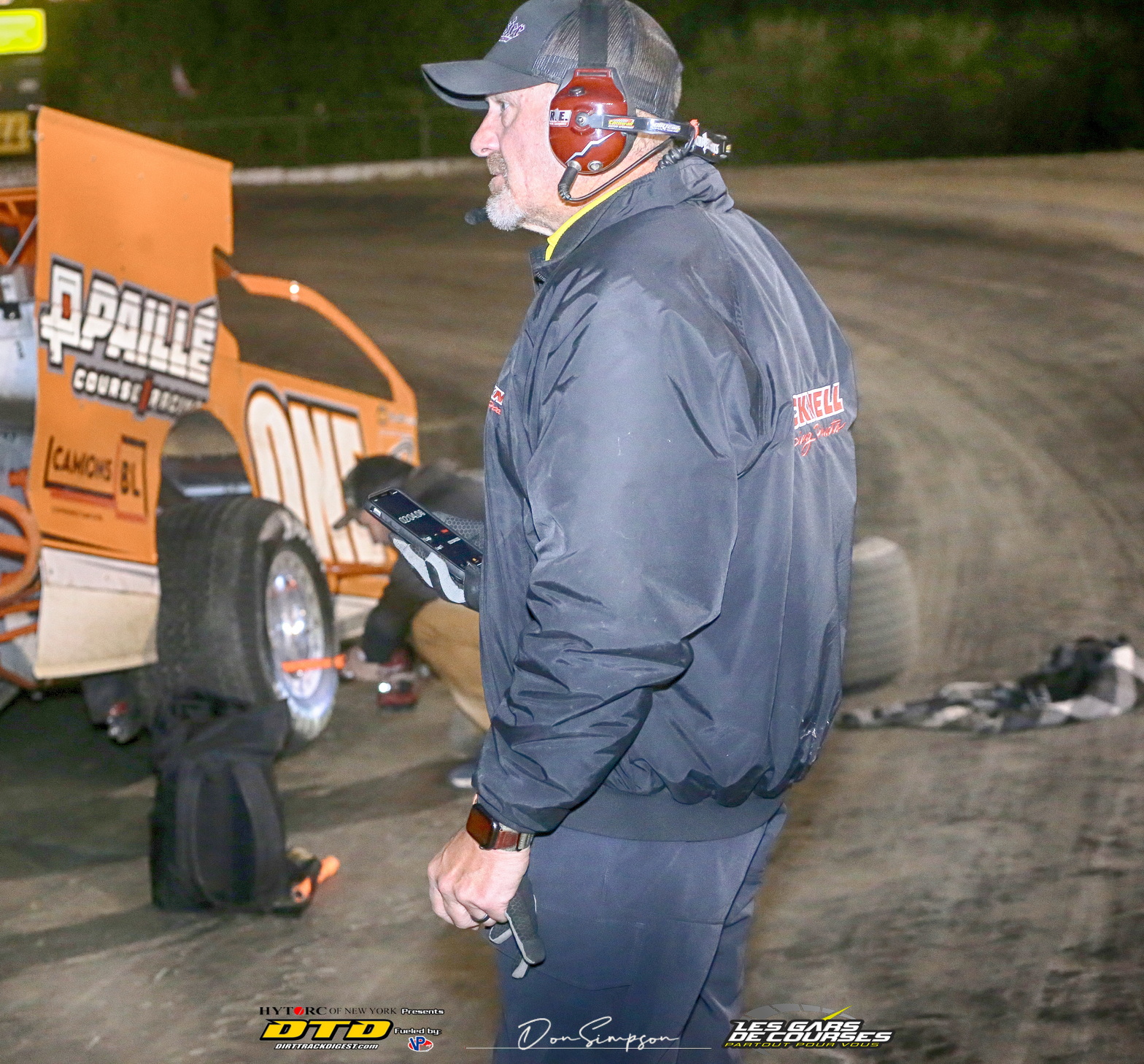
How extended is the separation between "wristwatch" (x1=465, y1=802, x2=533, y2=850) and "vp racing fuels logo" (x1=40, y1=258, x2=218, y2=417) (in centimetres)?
315

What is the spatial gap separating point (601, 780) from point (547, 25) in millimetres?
1106

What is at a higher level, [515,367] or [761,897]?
[515,367]

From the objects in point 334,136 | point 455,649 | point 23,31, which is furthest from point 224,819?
point 334,136

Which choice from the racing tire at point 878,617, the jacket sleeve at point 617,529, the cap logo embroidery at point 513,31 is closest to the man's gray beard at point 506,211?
the cap logo embroidery at point 513,31

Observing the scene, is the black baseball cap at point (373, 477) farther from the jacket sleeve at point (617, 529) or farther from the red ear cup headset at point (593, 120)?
the jacket sleeve at point (617, 529)

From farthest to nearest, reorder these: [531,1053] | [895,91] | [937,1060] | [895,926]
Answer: [895,91], [895,926], [937,1060], [531,1053]

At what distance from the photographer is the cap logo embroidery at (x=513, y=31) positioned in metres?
2.31

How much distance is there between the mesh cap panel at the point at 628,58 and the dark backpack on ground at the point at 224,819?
2.69 meters

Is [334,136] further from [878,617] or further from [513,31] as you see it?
[513,31]

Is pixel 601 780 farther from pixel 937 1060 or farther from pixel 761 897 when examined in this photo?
pixel 761 897

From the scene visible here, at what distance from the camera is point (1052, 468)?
30.9 ft

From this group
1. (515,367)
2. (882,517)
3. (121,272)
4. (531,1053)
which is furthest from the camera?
(882,517)

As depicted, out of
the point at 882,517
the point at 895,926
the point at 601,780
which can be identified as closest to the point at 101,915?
the point at 895,926
